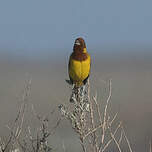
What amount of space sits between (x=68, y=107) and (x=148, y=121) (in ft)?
47.4

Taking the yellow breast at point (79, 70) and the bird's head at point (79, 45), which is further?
the yellow breast at point (79, 70)

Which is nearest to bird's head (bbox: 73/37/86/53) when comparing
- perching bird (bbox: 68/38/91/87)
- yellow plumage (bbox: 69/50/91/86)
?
perching bird (bbox: 68/38/91/87)

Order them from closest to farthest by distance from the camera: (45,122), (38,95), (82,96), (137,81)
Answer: (45,122) → (82,96) → (38,95) → (137,81)

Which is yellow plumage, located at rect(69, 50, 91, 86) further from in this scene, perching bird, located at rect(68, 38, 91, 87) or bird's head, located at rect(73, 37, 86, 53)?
bird's head, located at rect(73, 37, 86, 53)

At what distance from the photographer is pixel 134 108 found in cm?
2330

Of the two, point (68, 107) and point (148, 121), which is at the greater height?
point (68, 107)

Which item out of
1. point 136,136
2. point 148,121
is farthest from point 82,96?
point 148,121

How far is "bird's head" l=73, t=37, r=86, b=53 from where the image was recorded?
8.20 m

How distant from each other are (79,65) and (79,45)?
0.23 meters

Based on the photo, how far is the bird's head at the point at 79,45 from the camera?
26.9 ft

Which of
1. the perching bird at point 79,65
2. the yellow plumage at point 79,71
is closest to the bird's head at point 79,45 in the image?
the perching bird at point 79,65

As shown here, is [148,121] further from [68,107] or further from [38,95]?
[68,107]

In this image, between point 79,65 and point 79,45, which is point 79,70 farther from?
point 79,45

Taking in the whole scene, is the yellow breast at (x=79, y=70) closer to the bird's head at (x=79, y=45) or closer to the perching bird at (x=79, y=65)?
the perching bird at (x=79, y=65)
